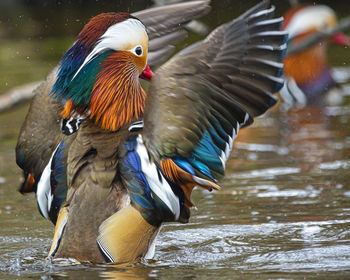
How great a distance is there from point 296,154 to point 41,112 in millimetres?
2807

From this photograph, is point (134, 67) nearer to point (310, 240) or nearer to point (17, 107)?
point (310, 240)

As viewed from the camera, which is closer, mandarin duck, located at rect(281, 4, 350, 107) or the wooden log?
mandarin duck, located at rect(281, 4, 350, 107)

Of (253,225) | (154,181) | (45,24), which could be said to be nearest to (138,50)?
(154,181)

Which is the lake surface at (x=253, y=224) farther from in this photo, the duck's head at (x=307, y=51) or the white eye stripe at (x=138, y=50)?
the white eye stripe at (x=138, y=50)

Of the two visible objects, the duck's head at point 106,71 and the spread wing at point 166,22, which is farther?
the spread wing at point 166,22

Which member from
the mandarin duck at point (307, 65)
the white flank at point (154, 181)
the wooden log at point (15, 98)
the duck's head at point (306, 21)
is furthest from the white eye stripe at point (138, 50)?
the duck's head at point (306, 21)

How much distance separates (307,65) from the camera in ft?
30.8

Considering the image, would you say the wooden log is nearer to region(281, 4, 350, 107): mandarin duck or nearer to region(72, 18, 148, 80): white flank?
region(281, 4, 350, 107): mandarin duck

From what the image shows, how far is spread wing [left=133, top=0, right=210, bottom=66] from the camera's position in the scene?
5.96m

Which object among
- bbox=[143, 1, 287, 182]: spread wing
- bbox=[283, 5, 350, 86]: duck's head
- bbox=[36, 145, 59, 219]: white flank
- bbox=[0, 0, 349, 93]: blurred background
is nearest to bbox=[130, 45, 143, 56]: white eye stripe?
bbox=[143, 1, 287, 182]: spread wing

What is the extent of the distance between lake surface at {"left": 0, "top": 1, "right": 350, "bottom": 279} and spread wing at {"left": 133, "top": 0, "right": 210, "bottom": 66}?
109cm

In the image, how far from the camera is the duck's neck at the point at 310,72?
30.3 ft

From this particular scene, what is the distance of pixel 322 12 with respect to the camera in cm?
984

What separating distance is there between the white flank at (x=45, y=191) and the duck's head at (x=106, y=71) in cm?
41
